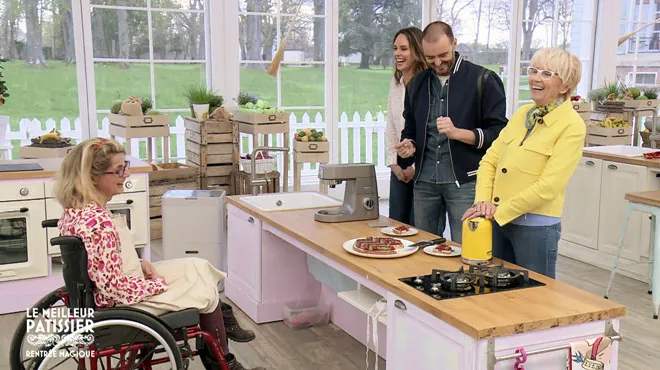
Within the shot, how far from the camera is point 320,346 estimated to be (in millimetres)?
3732

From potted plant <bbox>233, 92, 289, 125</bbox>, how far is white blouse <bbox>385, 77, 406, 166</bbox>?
6.52ft

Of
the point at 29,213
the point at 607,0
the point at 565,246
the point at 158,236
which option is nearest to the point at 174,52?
the point at 158,236

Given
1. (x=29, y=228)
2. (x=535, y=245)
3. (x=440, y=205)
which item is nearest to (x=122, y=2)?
(x=29, y=228)

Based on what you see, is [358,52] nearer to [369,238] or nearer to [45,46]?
[45,46]

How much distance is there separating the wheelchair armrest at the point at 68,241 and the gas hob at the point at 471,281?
111 cm

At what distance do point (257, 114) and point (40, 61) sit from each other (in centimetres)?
194

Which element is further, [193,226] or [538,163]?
[193,226]

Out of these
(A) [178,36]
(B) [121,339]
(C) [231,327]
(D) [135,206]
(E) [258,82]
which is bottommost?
(C) [231,327]

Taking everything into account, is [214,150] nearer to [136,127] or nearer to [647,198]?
[136,127]

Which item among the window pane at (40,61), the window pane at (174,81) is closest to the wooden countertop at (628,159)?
the window pane at (174,81)

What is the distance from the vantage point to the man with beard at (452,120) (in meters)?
3.23

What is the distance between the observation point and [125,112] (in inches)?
219

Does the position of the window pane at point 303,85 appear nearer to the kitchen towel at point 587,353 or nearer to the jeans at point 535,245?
the jeans at point 535,245

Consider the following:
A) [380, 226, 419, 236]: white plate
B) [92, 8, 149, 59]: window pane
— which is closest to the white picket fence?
[92, 8, 149, 59]: window pane
